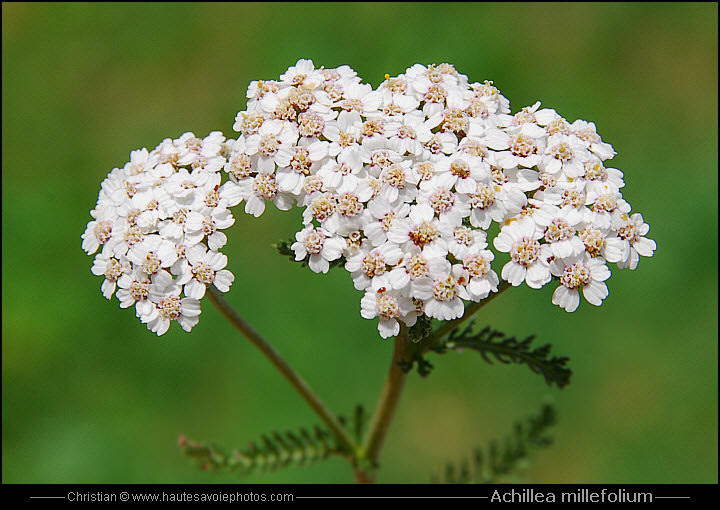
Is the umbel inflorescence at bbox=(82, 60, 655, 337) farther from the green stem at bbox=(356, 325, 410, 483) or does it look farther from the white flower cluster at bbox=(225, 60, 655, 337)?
the green stem at bbox=(356, 325, 410, 483)

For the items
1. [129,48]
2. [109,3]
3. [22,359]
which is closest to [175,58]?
[129,48]

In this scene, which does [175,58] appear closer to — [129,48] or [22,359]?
[129,48]

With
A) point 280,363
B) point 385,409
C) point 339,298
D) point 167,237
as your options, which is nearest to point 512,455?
point 385,409

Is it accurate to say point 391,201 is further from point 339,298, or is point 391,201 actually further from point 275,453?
point 339,298

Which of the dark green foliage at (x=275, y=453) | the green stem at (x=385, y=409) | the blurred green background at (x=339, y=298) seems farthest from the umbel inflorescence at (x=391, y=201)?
the blurred green background at (x=339, y=298)

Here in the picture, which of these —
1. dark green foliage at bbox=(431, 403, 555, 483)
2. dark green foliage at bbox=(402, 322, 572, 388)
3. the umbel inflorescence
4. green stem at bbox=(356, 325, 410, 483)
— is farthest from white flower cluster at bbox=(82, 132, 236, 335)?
dark green foliage at bbox=(431, 403, 555, 483)
